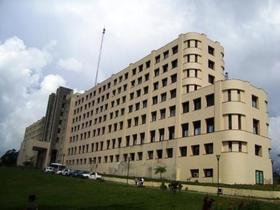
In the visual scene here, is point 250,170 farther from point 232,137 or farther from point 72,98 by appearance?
point 72,98

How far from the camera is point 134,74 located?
89.6 m

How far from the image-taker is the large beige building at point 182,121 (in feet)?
190

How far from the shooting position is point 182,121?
67.1m

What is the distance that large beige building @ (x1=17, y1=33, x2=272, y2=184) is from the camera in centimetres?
5784

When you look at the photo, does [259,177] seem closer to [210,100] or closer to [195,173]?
[195,173]

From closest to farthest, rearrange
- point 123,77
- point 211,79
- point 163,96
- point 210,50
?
point 211,79, point 210,50, point 163,96, point 123,77

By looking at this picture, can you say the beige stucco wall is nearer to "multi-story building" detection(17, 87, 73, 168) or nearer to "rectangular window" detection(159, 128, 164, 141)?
"rectangular window" detection(159, 128, 164, 141)

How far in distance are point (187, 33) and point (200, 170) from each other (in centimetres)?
2953

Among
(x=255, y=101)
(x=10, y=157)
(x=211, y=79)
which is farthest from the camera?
(x=10, y=157)

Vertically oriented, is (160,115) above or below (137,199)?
above

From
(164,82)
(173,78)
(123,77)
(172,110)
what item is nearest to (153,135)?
(172,110)

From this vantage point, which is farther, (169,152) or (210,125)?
(169,152)

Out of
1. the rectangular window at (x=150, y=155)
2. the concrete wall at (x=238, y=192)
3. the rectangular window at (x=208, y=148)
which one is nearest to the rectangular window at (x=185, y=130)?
the rectangular window at (x=208, y=148)

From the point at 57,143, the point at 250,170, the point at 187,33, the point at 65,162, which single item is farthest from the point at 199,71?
the point at 57,143
